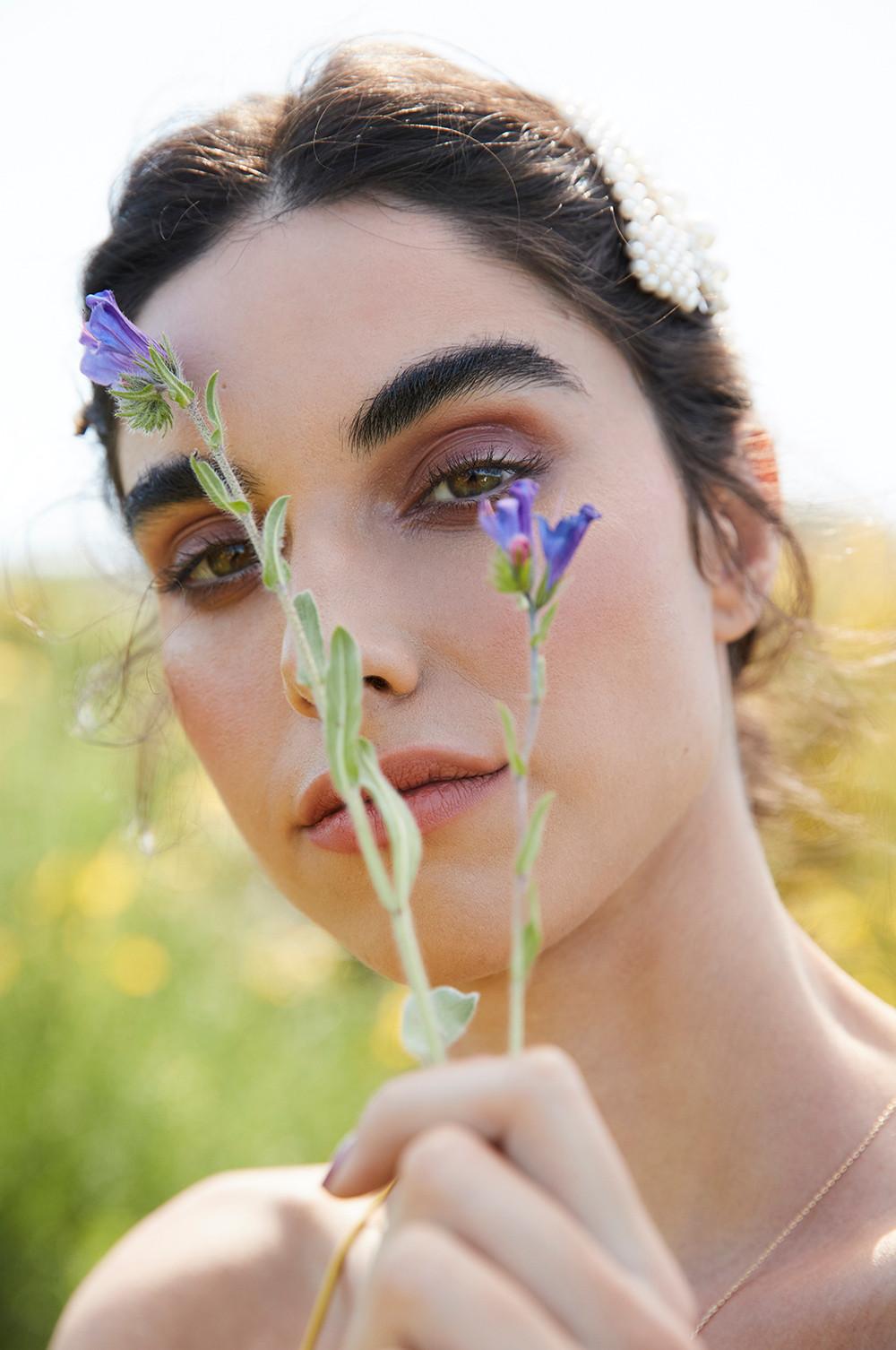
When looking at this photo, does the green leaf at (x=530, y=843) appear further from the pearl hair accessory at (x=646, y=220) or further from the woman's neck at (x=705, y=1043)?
the pearl hair accessory at (x=646, y=220)

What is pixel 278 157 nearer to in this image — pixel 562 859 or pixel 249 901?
pixel 562 859

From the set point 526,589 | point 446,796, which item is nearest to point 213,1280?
point 446,796

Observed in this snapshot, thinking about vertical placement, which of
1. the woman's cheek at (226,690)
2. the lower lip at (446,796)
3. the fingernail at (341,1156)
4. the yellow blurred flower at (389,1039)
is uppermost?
the fingernail at (341,1156)

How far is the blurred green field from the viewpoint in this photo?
2.77 m

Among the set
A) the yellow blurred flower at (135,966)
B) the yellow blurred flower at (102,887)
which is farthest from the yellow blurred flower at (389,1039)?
the yellow blurred flower at (102,887)

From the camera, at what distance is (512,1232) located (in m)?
0.64

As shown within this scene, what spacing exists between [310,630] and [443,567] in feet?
1.87

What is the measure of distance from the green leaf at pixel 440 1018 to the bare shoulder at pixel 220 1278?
1.18 m

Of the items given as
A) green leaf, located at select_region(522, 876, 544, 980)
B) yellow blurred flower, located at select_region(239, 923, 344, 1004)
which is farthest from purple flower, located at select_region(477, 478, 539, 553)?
yellow blurred flower, located at select_region(239, 923, 344, 1004)

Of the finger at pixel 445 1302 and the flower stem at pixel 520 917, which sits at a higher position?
the flower stem at pixel 520 917

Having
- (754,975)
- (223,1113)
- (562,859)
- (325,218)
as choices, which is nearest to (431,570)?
(562,859)

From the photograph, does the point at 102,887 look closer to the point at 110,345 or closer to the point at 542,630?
the point at 110,345

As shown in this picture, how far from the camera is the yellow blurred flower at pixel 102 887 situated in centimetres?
314

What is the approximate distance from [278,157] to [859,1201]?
1519 mm
